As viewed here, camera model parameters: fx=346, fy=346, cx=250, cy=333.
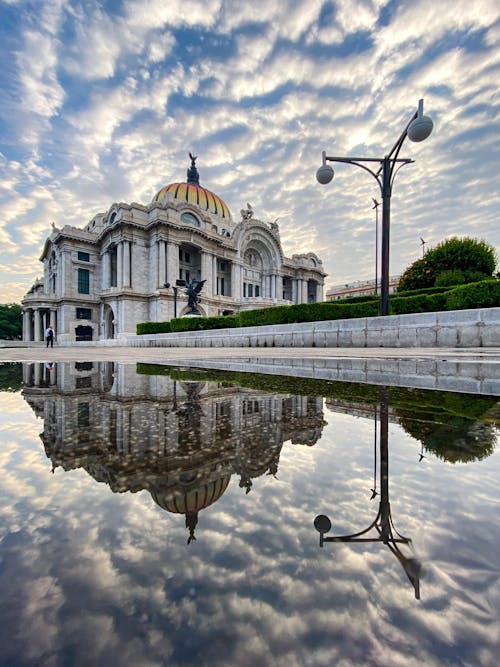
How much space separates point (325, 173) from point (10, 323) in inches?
2526

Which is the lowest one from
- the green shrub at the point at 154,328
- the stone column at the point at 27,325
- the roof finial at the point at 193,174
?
the green shrub at the point at 154,328

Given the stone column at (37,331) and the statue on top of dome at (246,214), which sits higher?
the statue on top of dome at (246,214)

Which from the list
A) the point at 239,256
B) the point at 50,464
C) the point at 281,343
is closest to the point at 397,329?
the point at 281,343

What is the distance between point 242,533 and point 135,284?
1511 inches

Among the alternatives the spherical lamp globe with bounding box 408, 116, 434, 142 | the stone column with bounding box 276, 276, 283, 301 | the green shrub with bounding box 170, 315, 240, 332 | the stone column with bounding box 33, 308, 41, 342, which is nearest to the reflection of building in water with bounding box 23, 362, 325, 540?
the spherical lamp globe with bounding box 408, 116, 434, 142

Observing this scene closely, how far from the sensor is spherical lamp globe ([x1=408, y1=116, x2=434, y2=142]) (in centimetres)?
728

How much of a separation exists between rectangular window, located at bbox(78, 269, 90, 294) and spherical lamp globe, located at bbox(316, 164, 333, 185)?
39.6m

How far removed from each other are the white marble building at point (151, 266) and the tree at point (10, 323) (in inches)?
527

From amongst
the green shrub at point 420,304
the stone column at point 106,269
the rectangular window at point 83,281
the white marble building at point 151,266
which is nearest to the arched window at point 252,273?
the white marble building at point 151,266

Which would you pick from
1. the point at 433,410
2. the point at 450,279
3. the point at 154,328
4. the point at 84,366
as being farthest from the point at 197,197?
the point at 433,410

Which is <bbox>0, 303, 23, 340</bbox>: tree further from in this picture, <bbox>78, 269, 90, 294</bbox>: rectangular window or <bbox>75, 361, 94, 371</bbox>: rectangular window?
<bbox>75, 361, 94, 371</bbox>: rectangular window

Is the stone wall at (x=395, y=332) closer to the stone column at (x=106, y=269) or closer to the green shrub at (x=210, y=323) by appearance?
the green shrub at (x=210, y=323)

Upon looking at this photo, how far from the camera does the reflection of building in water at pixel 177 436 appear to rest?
1.02 meters

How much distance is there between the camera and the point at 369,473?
3.59ft
